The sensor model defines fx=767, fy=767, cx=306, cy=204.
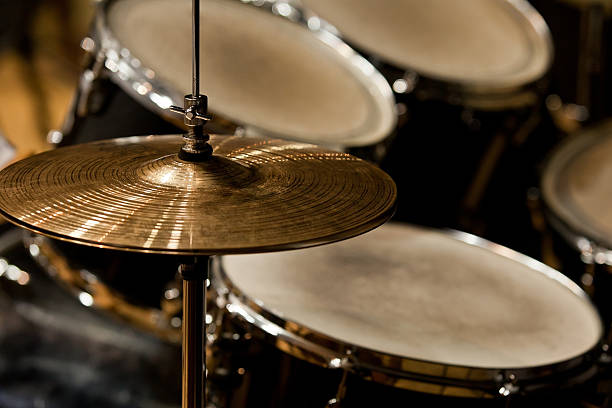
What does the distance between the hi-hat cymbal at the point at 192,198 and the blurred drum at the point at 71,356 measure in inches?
23.7

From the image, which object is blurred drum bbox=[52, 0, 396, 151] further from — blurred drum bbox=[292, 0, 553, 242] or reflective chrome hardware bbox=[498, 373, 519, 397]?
reflective chrome hardware bbox=[498, 373, 519, 397]

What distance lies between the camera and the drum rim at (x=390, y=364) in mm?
745

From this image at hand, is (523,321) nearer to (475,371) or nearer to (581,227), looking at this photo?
(475,371)

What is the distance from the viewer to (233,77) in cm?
111

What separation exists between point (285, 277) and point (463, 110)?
21.9 inches

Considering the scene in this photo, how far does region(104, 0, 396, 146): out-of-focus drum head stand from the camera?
41.3 inches

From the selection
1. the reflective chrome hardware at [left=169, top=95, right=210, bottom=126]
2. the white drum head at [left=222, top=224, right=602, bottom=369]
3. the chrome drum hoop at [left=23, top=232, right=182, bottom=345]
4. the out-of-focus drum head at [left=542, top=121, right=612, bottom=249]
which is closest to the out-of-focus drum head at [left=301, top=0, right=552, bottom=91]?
the out-of-focus drum head at [left=542, top=121, right=612, bottom=249]

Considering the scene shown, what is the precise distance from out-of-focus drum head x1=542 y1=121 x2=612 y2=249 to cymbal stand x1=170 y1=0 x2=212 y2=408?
668 mm

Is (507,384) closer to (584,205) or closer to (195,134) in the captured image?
(195,134)

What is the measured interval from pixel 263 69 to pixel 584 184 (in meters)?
0.59

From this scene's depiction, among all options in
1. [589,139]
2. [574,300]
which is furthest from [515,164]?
[574,300]

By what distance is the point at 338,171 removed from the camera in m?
0.71

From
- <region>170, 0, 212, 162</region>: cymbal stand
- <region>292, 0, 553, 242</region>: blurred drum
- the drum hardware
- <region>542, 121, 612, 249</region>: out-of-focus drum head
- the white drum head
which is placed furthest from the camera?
<region>292, 0, 553, 242</region>: blurred drum

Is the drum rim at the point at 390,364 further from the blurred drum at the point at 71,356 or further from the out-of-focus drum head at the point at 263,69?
the blurred drum at the point at 71,356
